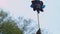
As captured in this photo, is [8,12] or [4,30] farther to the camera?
[8,12]

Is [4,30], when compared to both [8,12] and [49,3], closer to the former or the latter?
[8,12]

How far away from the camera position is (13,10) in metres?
1.23

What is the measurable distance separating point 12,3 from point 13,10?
0.16 ft

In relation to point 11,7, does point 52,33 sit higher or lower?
lower

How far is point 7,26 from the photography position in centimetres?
112

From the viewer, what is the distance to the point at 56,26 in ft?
4.14

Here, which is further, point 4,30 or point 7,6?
point 7,6

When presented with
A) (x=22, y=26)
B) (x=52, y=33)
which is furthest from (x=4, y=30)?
(x=52, y=33)

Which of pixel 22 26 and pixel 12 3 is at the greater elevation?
pixel 12 3

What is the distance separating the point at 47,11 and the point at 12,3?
0.82 feet

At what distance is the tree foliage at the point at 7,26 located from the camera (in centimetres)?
111

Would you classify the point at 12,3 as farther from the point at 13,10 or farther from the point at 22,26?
the point at 22,26

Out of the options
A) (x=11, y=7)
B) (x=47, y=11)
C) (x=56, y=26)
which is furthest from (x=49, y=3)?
(x=11, y=7)

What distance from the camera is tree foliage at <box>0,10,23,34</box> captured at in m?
1.11
